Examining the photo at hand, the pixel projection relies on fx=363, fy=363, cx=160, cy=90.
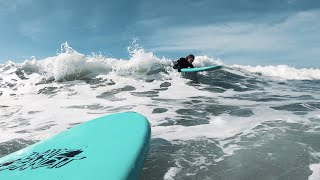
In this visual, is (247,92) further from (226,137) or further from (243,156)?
(243,156)

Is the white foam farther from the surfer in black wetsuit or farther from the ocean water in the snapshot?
the surfer in black wetsuit

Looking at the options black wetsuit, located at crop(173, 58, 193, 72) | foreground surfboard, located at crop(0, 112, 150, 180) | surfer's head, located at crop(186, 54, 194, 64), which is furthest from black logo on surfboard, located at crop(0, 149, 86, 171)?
surfer's head, located at crop(186, 54, 194, 64)

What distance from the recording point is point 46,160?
3.28 metres

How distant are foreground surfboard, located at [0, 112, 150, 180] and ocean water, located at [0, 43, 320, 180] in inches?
21.7

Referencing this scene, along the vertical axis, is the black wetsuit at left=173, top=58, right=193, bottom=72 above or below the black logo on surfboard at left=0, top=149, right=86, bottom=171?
above

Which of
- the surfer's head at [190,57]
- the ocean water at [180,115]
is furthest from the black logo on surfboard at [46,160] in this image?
the surfer's head at [190,57]

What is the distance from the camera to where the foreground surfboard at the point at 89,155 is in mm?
2871

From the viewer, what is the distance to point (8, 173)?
3154 millimetres

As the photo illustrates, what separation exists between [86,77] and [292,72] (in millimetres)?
12170

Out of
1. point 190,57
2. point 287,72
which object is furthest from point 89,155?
point 287,72

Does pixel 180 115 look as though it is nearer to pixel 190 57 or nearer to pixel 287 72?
pixel 190 57

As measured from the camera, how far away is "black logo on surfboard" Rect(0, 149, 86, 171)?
3162 millimetres

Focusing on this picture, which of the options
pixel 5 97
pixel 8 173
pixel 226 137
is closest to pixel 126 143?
pixel 8 173

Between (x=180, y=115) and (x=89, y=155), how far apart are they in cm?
391
